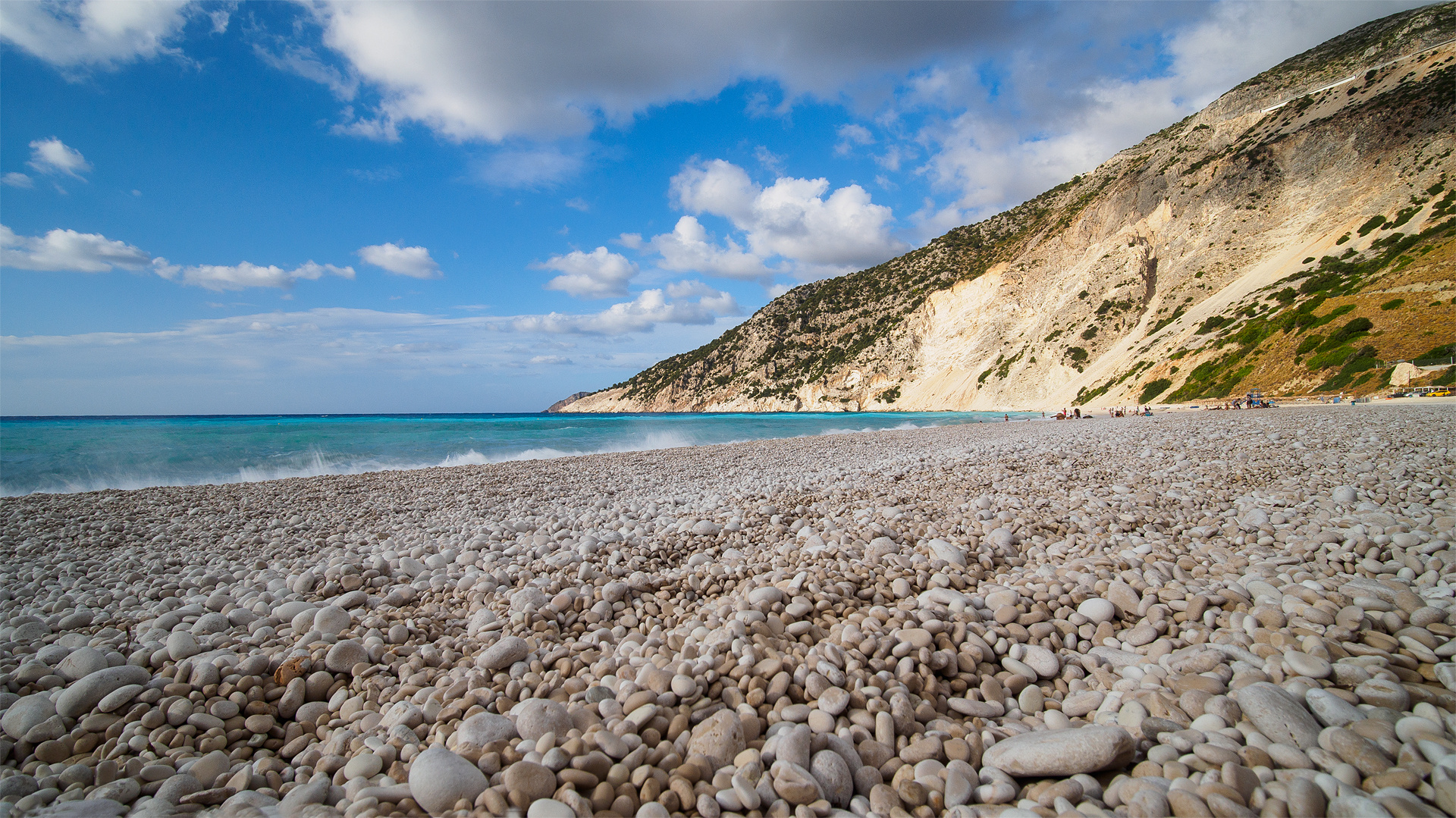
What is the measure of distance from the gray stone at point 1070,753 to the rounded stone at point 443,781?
5.52 feet

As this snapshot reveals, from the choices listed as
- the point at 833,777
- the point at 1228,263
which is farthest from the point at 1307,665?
the point at 1228,263

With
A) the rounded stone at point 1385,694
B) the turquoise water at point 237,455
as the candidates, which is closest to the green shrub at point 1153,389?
the turquoise water at point 237,455

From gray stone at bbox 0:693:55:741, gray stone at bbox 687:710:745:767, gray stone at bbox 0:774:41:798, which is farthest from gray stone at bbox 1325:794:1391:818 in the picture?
gray stone at bbox 0:693:55:741

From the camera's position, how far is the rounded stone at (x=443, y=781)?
1.85m

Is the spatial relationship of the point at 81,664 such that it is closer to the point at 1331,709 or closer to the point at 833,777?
the point at 833,777

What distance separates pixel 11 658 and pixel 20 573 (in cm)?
351

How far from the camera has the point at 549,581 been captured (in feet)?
13.8

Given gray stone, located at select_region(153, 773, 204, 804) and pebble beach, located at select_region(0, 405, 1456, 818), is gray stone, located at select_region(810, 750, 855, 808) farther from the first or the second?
gray stone, located at select_region(153, 773, 204, 804)

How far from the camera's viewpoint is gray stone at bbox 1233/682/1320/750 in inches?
77.3

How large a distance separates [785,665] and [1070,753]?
1175mm

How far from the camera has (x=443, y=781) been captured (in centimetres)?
189

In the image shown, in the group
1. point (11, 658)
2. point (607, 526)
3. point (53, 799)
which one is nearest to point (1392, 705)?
point (53, 799)

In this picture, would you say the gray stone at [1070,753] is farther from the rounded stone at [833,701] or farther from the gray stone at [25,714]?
the gray stone at [25,714]

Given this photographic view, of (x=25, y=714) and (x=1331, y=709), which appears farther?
(x=25, y=714)
